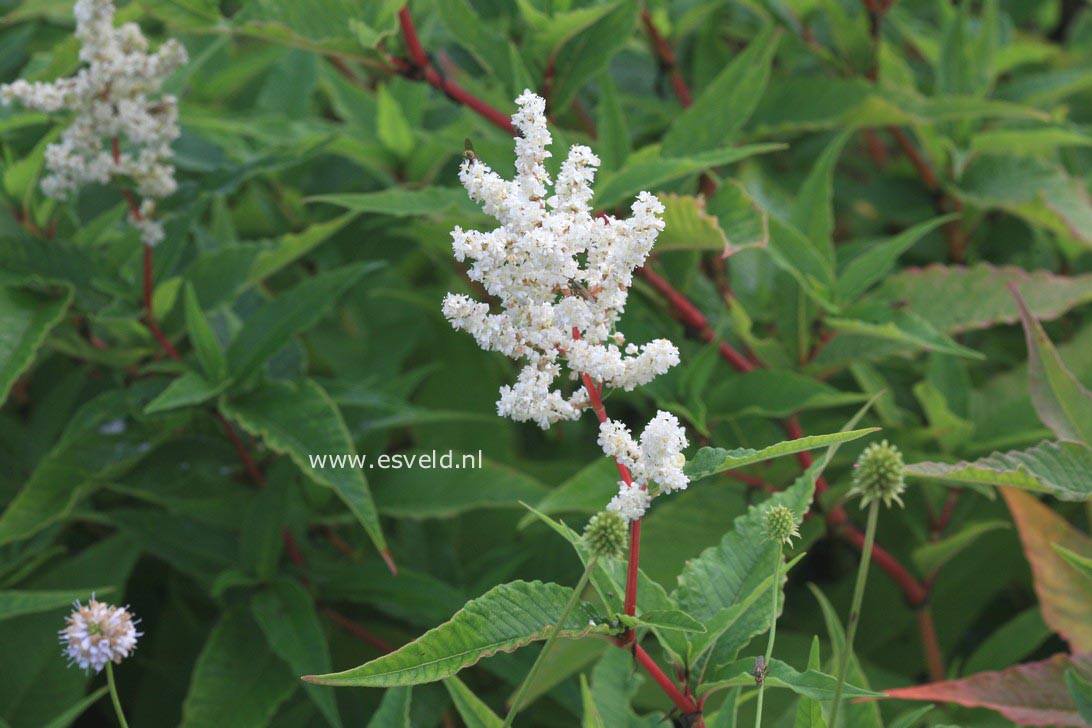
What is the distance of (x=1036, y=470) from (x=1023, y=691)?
16.4 inches

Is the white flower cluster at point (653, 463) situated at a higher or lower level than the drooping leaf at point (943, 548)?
lower

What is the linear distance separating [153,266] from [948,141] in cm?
191

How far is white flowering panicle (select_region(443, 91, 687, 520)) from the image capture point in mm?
1221

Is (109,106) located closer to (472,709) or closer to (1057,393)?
(472,709)

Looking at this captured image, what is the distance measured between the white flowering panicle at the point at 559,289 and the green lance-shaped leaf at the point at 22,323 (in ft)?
3.54

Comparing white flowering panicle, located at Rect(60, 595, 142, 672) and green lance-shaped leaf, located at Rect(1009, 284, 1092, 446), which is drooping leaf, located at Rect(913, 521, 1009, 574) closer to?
green lance-shaped leaf, located at Rect(1009, 284, 1092, 446)

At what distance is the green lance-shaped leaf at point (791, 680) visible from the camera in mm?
1267

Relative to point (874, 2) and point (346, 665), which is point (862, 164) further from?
point (346, 665)

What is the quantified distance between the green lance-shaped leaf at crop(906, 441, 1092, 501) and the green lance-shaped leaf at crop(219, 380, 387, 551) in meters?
0.91

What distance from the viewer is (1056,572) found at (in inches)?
78.2

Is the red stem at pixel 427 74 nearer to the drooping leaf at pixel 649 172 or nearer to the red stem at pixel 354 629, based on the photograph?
the drooping leaf at pixel 649 172

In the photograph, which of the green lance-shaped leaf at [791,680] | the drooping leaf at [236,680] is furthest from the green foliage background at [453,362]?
the green lance-shaped leaf at [791,680]

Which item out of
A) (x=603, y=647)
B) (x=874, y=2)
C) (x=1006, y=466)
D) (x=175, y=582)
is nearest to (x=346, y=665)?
(x=175, y=582)

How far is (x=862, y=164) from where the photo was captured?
329 centimetres
